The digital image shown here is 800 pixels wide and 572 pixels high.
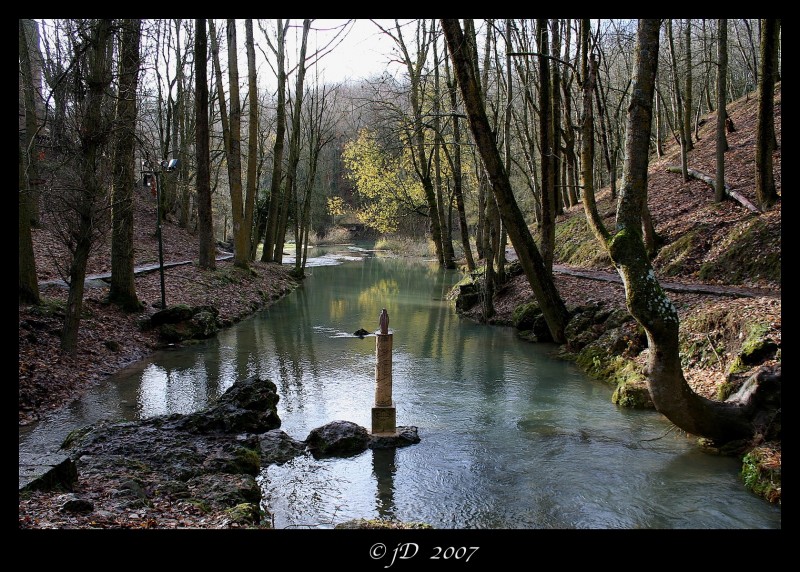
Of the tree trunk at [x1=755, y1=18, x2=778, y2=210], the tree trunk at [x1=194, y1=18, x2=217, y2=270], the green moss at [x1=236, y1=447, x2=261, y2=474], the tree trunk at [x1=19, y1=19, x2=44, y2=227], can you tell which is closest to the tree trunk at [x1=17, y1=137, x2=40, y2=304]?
the tree trunk at [x1=19, y1=19, x2=44, y2=227]

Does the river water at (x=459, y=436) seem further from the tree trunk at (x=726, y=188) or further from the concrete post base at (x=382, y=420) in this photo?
the tree trunk at (x=726, y=188)

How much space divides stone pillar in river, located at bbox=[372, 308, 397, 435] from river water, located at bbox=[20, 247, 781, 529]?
0.47 m

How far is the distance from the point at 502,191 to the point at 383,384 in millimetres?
6588

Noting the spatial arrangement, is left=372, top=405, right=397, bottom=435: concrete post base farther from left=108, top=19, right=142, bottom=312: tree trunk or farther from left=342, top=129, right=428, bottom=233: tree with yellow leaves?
left=342, top=129, right=428, bottom=233: tree with yellow leaves

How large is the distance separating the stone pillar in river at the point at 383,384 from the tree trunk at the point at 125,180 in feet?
20.6

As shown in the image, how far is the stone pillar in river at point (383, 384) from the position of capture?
8359 mm

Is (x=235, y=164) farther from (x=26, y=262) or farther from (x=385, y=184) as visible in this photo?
(x=385, y=184)

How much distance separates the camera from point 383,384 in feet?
27.6
